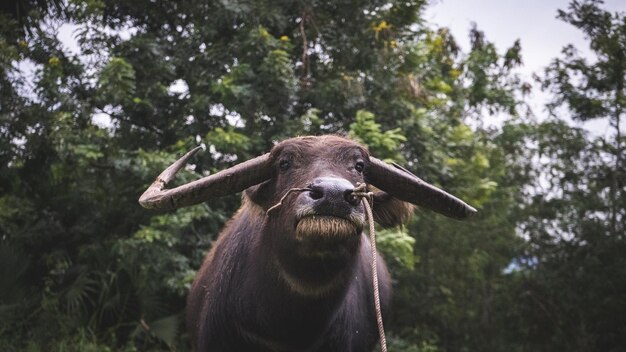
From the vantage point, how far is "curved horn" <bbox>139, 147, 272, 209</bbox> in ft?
10.6

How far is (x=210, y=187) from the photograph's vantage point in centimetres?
330

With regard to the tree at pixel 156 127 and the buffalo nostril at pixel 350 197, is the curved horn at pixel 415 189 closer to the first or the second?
the buffalo nostril at pixel 350 197

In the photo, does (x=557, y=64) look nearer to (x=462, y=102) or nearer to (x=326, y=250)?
(x=462, y=102)

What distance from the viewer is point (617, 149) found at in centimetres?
1136

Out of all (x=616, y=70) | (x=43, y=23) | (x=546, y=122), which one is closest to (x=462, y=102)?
(x=546, y=122)

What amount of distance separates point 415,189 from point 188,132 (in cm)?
502

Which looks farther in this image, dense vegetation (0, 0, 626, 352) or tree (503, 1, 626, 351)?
tree (503, 1, 626, 351)

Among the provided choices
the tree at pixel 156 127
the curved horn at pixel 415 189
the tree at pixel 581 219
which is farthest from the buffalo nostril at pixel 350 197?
the tree at pixel 581 219

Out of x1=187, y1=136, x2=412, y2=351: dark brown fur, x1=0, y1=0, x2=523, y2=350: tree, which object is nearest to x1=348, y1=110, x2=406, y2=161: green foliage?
x1=0, y1=0, x2=523, y2=350: tree

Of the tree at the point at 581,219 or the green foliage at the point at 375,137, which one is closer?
the green foliage at the point at 375,137

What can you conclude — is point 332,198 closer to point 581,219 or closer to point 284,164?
point 284,164

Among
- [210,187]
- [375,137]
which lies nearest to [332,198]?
[210,187]

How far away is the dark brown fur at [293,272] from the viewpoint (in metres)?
2.93

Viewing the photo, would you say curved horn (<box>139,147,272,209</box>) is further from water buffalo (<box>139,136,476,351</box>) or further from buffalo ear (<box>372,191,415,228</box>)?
buffalo ear (<box>372,191,415,228</box>)
